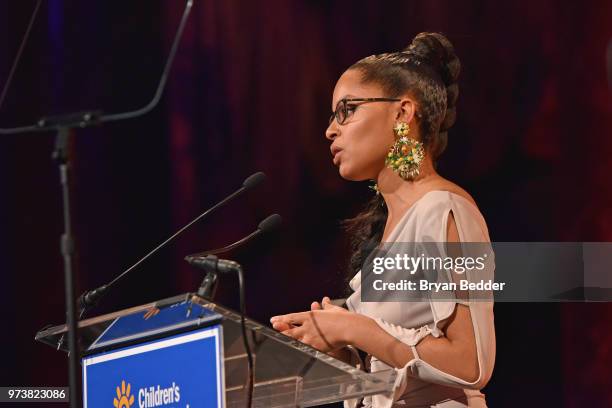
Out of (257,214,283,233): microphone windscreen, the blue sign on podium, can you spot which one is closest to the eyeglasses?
(257,214,283,233): microphone windscreen

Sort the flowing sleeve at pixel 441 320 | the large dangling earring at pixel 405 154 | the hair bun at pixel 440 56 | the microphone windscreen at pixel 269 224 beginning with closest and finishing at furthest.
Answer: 1. the flowing sleeve at pixel 441 320
2. the microphone windscreen at pixel 269 224
3. the large dangling earring at pixel 405 154
4. the hair bun at pixel 440 56

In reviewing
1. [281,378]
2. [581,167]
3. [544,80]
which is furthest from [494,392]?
[281,378]

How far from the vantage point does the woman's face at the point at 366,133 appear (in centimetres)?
289

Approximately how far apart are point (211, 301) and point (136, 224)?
196cm

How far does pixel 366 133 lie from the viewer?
2.90 m

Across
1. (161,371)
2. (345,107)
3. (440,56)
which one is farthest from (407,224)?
(161,371)

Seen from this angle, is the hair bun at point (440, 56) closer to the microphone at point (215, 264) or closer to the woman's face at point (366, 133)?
the woman's face at point (366, 133)

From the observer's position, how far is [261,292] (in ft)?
12.5

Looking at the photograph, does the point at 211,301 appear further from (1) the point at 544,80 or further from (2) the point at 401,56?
(1) the point at 544,80

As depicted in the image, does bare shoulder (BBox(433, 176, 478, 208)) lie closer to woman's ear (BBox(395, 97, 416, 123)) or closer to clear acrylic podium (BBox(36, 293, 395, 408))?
woman's ear (BBox(395, 97, 416, 123))

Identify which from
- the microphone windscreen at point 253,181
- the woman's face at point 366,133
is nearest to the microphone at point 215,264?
the microphone windscreen at point 253,181

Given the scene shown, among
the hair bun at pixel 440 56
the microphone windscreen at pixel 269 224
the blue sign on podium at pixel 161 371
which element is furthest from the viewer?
the hair bun at pixel 440 56

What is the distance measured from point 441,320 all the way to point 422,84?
83 cm

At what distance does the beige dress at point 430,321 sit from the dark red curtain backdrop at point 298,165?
823 millimetres
